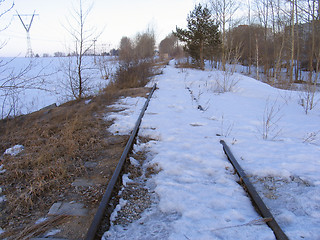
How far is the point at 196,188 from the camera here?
8.82 ft

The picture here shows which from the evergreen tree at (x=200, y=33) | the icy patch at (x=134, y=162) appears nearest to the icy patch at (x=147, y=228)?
the icy patch at (x=134, y=162)

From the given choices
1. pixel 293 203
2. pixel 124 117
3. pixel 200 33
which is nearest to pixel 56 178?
pixel 293 203

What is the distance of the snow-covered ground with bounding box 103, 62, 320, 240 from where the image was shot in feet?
6.68

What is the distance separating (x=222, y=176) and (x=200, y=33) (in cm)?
2237

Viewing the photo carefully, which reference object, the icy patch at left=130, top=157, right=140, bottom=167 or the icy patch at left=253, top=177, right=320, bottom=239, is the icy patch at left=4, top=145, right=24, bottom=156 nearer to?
the icy patch at left=130, top=157, right=140, bottom=167

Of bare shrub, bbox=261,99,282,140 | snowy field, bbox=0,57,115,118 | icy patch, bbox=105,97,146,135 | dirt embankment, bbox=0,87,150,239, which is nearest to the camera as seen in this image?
dirt embankment, bbox=0,87,150,239

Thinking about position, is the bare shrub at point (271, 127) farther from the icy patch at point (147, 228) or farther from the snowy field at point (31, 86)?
the snowy field at point (31, 86)

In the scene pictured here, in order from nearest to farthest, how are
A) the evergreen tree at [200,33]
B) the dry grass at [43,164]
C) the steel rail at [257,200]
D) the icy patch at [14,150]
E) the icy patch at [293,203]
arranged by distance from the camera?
the steel rail at [257,200]
the icy patch at [293,203]
the dry grass at [43,164]
the icy patch at [14,150]
the evergreen tree at [200,33]

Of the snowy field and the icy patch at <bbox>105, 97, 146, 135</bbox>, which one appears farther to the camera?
the snowy field

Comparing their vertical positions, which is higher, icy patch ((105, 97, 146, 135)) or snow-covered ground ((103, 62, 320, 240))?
icy patch ((105, 97, 146, 135))

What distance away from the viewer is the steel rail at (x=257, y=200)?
1.88 meters

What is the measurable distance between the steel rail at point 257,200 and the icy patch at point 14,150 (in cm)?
381

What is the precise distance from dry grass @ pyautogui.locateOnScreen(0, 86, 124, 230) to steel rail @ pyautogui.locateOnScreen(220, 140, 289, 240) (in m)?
2.17

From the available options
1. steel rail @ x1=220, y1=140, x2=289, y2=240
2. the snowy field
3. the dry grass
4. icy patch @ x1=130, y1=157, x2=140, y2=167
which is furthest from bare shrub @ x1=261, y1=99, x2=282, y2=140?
the snowy field
